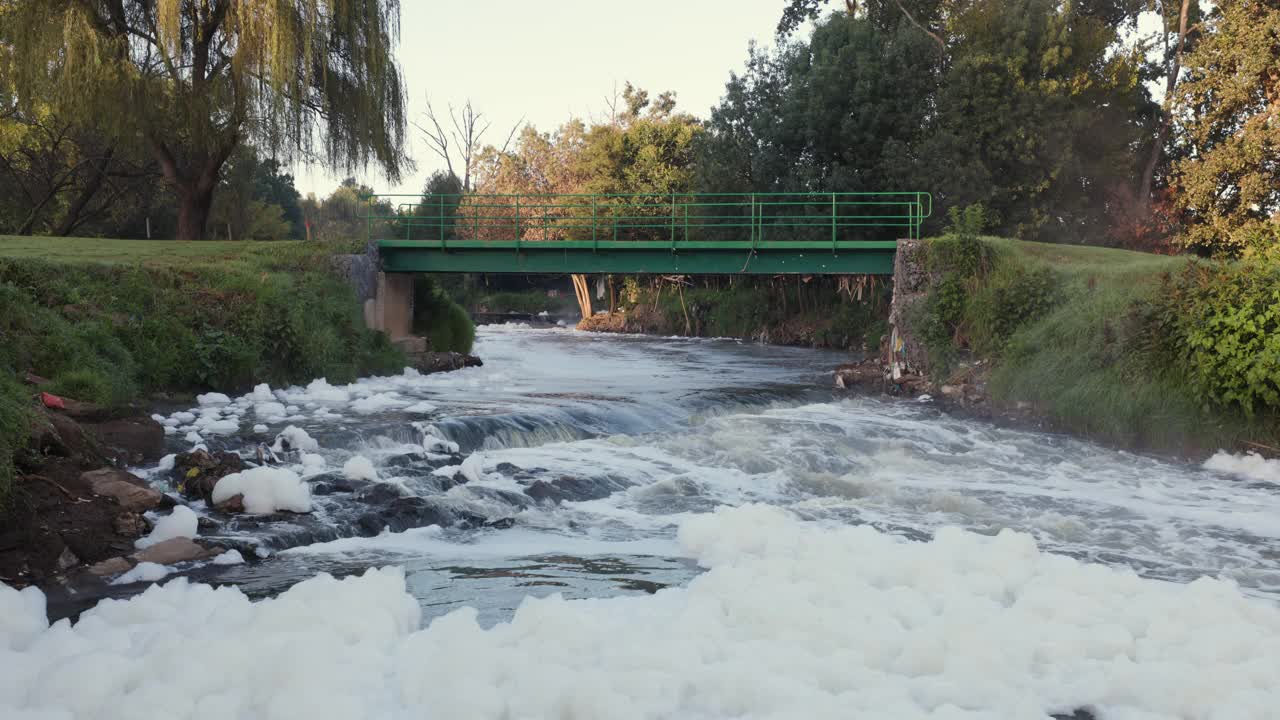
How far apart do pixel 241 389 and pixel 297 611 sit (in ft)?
35.6

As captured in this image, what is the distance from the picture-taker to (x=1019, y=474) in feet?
38.4

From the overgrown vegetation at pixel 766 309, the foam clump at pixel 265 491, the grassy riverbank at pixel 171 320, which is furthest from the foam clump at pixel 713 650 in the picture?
the overgrown vegetation at pixel 766 309

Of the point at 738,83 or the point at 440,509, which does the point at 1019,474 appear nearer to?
the point at 440,509

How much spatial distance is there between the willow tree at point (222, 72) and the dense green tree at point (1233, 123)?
21.2m

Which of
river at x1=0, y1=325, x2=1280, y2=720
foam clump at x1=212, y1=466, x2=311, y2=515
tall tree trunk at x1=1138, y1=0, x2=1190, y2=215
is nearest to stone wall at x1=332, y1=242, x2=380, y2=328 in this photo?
river at x1=0, y1=325, x2=1280, y2=720

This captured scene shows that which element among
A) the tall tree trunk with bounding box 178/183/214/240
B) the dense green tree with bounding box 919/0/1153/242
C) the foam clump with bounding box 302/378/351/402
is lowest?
the foam clump with bounding box 302/378/351/402

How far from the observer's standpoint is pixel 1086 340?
15.4 metres

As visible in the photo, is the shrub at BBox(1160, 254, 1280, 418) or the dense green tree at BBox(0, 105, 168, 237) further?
the dense green tree at BBox(0, 105, 168, 237)

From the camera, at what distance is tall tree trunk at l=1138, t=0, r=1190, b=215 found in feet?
99.7

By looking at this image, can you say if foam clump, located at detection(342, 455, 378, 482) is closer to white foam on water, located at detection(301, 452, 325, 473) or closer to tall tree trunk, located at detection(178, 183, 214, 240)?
white foam on water, located at detection(301, 452, 325, 473)

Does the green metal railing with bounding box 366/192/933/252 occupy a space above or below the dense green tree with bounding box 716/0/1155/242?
below

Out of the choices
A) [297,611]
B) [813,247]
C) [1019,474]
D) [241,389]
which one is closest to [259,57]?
[241,389]

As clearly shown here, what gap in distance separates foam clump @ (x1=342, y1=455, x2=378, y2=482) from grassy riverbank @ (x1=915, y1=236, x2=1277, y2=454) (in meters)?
9.78

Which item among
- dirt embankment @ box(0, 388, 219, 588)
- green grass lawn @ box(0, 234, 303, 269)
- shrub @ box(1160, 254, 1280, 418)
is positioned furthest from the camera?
green grass lawn @ box(0, 234, 303, 269)
